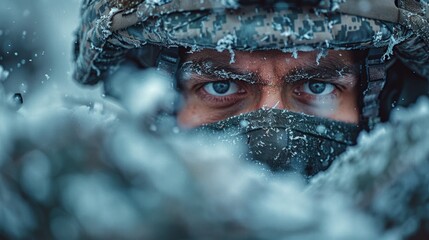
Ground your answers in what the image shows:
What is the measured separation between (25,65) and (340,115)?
338cm

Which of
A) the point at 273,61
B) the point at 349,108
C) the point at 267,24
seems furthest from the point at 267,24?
the point at 349,108

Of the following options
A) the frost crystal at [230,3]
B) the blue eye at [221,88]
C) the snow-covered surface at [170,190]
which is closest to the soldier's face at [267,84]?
the blue eye at [221,88]

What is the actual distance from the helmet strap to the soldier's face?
4cm

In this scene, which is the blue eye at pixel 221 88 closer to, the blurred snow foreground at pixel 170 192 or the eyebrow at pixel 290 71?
the eyebrow at pixel 290 71

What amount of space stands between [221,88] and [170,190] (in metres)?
1.38

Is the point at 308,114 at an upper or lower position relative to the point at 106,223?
upper

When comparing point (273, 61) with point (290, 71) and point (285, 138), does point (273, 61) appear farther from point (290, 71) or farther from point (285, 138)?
point (285, 138)

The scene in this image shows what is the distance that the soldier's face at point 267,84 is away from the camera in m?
2.03

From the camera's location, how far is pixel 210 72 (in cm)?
211

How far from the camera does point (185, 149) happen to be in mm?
932

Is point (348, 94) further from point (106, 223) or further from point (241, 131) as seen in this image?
point (106, 223)

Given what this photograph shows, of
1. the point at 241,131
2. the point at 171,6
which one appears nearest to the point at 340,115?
the point at 241,131

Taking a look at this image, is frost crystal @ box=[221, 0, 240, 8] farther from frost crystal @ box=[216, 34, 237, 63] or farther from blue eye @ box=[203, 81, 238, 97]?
blue eye @ box=[203, 81, 238, 97]

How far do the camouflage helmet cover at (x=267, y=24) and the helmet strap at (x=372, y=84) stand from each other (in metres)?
0.13
